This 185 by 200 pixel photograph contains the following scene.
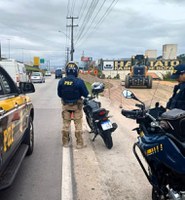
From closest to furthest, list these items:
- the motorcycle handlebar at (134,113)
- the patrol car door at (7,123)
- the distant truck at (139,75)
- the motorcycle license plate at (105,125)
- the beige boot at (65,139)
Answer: the patrol car door at (7,123) < the motorcycle handlebar at (134,113) < the motorcycle license plate at (105,125) < the beige boot at (65,139) < the distant truck at (139,75)

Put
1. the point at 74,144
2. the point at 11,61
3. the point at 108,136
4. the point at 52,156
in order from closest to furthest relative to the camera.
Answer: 1. the point at 52,156
2. the point at 108,136
3. the point at 74,144
4. the point at 11,61

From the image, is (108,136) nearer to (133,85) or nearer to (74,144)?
(74,144)

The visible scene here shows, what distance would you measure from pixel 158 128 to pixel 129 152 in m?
3.13

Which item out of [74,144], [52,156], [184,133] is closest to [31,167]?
[52,156]

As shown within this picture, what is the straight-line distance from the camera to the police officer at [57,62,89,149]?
247 inches

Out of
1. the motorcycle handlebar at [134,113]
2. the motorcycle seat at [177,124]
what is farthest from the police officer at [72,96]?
the motorcycle seat at [177,124]

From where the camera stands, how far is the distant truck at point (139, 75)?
25875 millimetres

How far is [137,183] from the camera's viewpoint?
445cm

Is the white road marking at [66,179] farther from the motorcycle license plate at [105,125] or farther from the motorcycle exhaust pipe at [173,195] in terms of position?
the motorcycle exhaust pipe at [173,195]

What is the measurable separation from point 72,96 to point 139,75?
20602 millimetres

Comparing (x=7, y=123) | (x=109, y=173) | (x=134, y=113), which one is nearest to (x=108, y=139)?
(x=109, y=173)

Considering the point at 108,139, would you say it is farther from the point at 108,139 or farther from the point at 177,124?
the point at 177,124

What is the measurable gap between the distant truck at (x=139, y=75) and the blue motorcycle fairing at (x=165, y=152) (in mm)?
23141

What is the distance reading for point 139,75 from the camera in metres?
26.2
